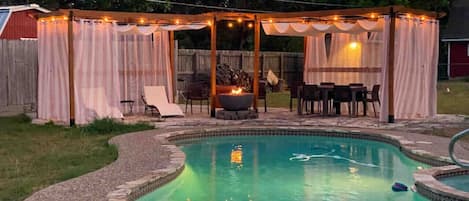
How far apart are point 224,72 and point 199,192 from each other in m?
12.2

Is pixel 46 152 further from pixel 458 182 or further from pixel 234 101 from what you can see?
pixel 458 182

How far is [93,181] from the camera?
249 inches

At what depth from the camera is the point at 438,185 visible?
636 centimetres

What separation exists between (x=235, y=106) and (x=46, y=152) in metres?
Result: 5.12

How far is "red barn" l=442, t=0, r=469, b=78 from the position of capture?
31.3 m

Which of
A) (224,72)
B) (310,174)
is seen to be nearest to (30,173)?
(310,174)

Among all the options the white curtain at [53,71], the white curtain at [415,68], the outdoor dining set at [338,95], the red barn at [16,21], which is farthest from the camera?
the red barn at [16,21]

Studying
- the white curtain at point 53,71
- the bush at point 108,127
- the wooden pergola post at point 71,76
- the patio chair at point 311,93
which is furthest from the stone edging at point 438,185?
the white curtain at point 53,71

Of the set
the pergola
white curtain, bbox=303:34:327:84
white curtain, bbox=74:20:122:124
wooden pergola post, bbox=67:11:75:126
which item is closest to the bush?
wooden pergola post, bbox=67:11:75:126

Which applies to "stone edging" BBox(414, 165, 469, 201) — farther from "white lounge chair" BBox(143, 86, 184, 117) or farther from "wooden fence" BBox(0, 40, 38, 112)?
"wooden fence" BBox(0, 40, 38, 112)

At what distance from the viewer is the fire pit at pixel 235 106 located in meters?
12.8

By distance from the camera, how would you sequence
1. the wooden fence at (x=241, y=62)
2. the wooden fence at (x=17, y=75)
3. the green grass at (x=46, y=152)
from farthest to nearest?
1. the wooden fence at (x=241, y=62)
2. the wooden fence at (x=17, y=75)
3. the green grass at (x=46, y=152)

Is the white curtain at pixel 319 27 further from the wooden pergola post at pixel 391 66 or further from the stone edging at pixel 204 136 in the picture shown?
the stone edging at pixel 204 136

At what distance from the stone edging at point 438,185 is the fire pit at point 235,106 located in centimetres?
605
